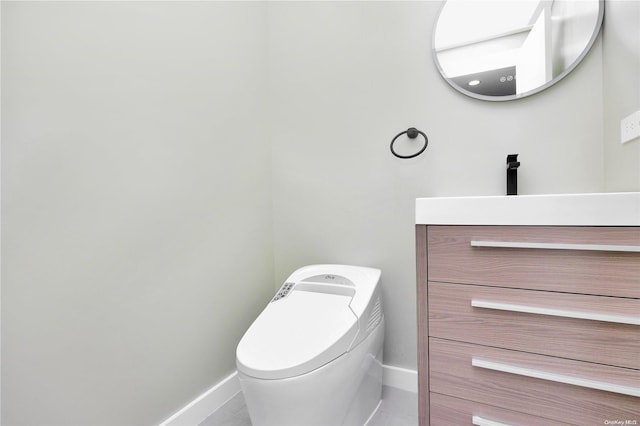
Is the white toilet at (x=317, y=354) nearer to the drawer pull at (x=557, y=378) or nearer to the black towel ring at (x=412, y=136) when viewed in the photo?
the drawer pull at (x=557, y=378)

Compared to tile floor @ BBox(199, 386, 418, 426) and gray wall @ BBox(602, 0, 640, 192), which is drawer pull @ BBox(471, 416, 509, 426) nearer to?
tile floor @ BBox(199, 386, 418, 426)

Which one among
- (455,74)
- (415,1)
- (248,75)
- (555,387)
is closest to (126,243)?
(248,75)

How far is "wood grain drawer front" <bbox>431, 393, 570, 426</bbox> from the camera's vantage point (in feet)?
2.57

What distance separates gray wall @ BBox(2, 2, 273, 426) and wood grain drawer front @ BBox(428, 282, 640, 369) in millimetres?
935

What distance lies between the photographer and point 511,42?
1.21 meters

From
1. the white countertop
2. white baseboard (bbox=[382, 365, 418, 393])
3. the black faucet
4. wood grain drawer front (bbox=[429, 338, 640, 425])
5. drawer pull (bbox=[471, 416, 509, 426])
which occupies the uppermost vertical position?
the black faucet

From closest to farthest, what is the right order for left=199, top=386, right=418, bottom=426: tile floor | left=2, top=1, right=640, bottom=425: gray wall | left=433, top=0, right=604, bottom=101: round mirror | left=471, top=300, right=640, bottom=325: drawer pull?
1. left=471, top=300, right=640, bottom=325: drawer pull
2. left=2, top=1, right=640, bottom=425: gray wall
3. left=433, top=0, right=604, bottom=101: round mirror
4. left=199, top=386, right=418, bottom=426: tile floor

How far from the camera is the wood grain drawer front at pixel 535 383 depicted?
2.31ft

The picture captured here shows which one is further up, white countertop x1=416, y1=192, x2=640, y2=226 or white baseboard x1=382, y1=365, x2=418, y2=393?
white countertop x1=416, y1=192, x2=640, y2=226

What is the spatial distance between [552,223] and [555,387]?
0.41 m

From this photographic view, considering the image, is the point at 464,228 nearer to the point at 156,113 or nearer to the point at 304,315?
the point at 304,315

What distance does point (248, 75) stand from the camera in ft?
5.09

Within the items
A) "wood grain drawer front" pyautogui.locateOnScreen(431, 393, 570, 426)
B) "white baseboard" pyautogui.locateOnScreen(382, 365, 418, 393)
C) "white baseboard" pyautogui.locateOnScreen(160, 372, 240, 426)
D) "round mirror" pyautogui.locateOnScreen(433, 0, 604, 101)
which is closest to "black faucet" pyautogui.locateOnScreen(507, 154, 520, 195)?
"round mirror" pyautogui.locateOnScreen(433, 0, 604, 101)

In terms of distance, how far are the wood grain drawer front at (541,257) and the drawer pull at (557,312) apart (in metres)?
0.05
